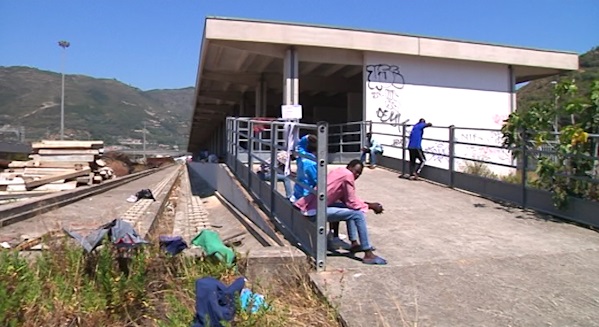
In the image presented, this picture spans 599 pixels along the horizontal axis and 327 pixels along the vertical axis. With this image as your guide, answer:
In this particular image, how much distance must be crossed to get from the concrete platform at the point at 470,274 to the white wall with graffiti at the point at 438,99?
402 inches

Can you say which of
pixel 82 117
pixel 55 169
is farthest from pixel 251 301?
pixel 82 117

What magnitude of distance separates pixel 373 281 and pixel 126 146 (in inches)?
5054

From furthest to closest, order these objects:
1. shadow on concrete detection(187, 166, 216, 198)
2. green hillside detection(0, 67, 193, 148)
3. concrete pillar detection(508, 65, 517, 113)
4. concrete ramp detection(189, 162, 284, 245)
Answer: green hillside detection(0, 67, 193, 148), concrete pillar detection(508, 65, 517, 113), shadow on concrete detection(187, 166, 216, 198), concrete ramp detection(189, 162, 284, 245)

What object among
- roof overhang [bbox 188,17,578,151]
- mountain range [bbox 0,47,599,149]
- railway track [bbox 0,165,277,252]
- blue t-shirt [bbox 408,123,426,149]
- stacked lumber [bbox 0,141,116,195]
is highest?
mountain range [bbox 0,47,599,149]

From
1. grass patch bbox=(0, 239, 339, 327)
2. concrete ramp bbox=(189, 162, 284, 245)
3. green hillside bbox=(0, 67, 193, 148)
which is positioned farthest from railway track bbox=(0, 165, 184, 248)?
green hillside bbox=(0, 67, 193, 148)

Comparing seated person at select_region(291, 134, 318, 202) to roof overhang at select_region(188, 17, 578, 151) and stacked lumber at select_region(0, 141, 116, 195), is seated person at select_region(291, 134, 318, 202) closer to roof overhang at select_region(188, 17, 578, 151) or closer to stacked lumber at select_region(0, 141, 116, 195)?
stacked lumber at select_region(0, 141, 116, 195)

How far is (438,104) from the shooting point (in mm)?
18516

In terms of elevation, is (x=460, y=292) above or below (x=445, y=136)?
below

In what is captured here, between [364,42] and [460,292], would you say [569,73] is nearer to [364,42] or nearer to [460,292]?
[364,42]

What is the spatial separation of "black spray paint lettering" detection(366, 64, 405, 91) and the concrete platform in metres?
10.5

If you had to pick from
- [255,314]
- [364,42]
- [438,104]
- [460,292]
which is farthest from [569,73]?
[255,314]

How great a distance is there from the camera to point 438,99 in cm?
1853

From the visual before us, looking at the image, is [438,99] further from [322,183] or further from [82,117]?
[82,117]

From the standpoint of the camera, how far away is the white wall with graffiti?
1762 centimetres
